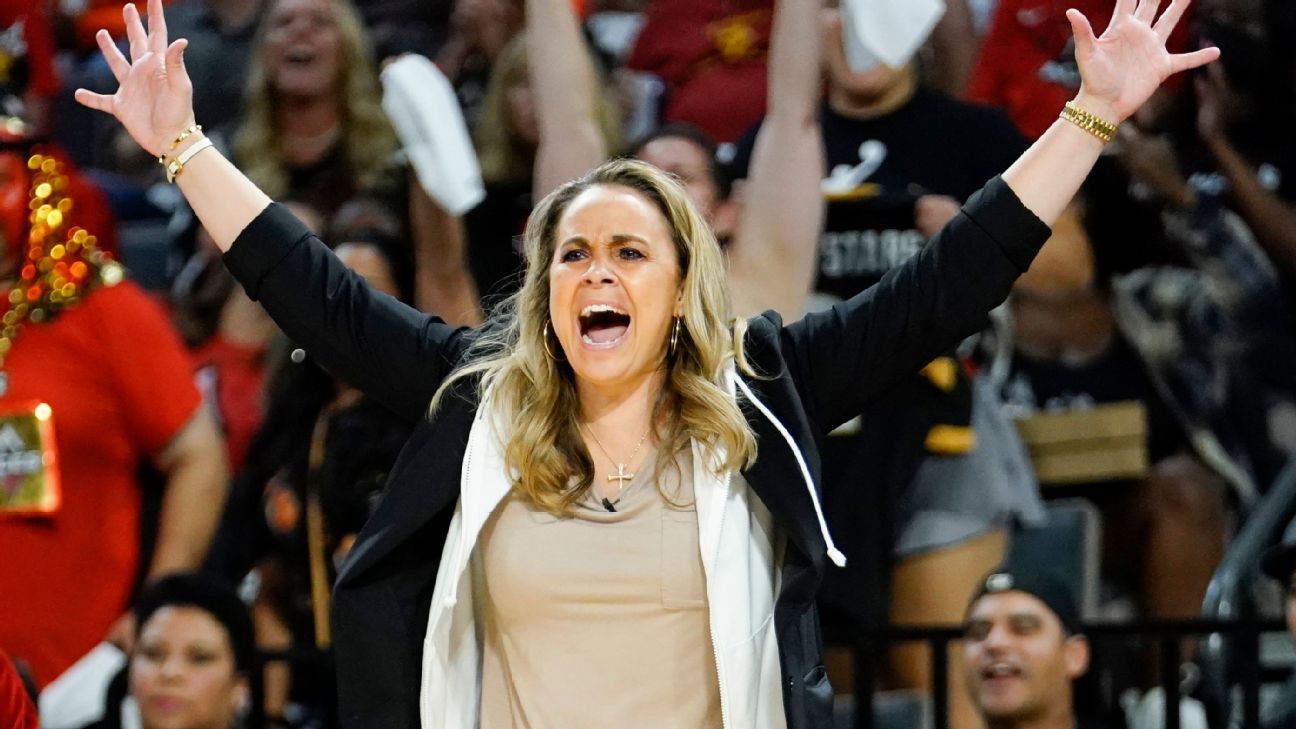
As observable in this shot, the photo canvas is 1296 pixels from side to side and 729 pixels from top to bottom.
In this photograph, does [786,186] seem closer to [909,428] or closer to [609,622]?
[909,428]

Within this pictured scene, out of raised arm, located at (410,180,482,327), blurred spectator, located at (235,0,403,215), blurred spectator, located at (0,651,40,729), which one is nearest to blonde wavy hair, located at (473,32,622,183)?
raised arm, located at (410,180,482,327)

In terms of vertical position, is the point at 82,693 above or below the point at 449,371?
below

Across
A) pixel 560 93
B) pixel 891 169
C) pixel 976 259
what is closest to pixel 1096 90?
pixel 976 259

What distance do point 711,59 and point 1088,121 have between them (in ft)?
7.32

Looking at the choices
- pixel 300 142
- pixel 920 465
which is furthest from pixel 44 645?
pixel 920 465

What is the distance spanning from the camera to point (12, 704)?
2.32m

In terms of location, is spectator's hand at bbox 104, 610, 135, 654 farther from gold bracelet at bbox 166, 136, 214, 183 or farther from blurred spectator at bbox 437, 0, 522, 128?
gold bracelet at bbox 166, 136, 214, 183

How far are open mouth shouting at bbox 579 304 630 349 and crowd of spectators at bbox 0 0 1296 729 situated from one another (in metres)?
1.46

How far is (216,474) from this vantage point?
400cm

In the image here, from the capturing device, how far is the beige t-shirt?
71.6 inches

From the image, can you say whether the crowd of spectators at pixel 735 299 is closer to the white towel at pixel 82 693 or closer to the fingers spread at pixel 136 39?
the white towel at pixel 82 693

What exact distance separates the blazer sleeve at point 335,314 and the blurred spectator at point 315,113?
88.3 inches

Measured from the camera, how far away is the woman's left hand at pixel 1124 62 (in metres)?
1.87

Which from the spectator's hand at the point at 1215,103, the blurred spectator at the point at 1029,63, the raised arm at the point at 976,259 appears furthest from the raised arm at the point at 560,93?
the raised arm at the point at 976,259
